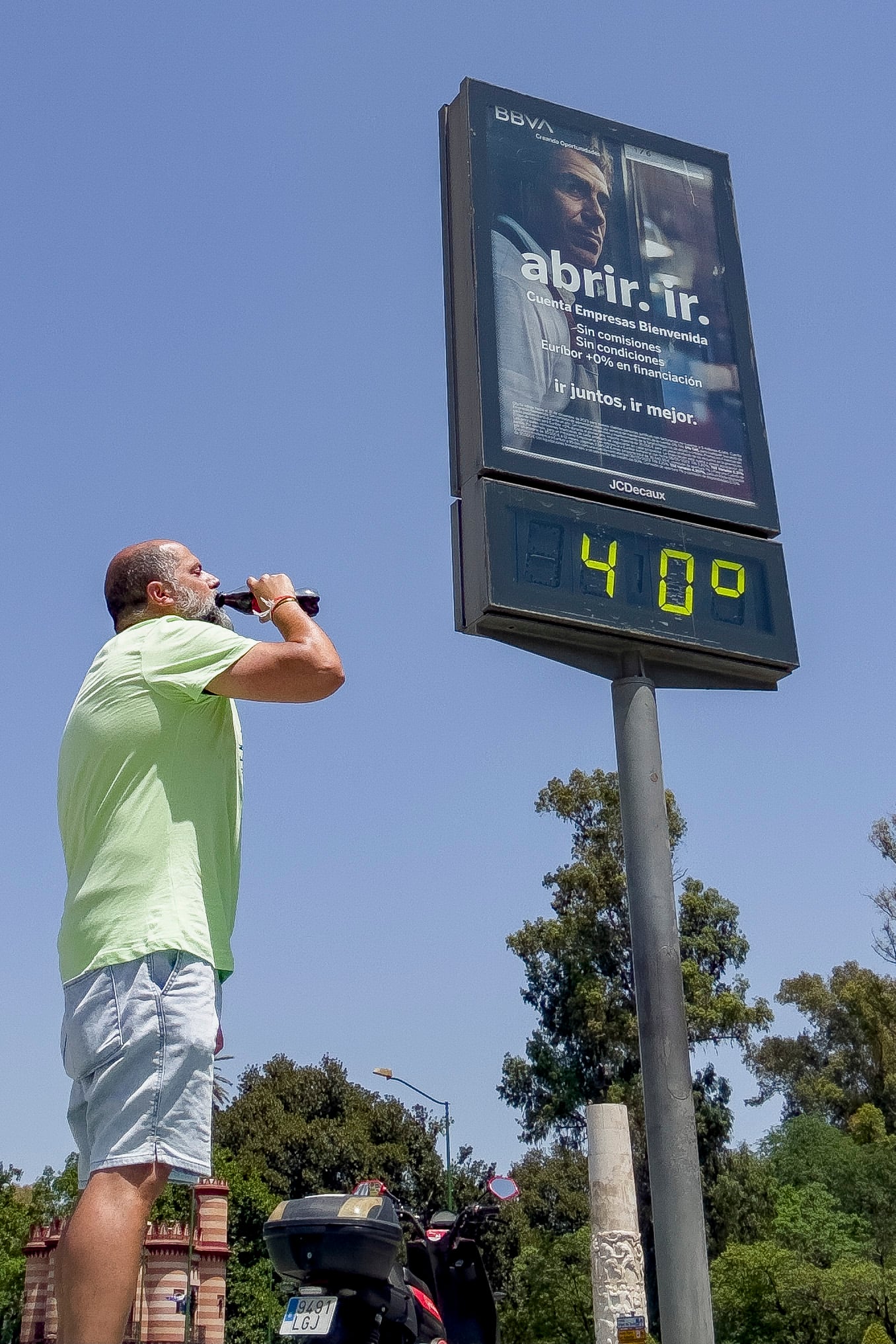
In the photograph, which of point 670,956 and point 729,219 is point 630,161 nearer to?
point 729,219

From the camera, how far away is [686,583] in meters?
7.74

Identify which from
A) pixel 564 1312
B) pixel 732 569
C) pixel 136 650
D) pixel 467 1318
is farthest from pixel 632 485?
pixel 564 1312

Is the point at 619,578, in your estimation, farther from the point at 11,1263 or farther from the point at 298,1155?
the point at 11,1263

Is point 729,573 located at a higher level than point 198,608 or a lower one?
higher

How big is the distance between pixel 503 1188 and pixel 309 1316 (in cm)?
143

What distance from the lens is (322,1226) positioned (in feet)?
10.2

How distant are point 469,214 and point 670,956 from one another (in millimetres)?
4715

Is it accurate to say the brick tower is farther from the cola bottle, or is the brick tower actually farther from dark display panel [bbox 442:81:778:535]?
the cola bottle

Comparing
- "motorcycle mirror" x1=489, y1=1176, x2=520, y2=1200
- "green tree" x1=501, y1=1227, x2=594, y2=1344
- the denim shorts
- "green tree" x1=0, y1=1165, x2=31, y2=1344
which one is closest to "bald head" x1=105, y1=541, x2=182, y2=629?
the denim shorts

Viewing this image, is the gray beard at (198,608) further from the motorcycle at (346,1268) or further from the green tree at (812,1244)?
the green tree at (812,1244)

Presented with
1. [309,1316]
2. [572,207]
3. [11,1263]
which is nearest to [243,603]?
[309,1316]

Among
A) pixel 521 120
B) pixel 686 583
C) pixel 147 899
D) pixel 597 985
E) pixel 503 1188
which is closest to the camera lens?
pixel 147 899

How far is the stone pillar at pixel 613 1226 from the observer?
11516mm

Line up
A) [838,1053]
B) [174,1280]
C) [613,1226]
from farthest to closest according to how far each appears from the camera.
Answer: [838,1053]
[174,1280]
[613,1226]
